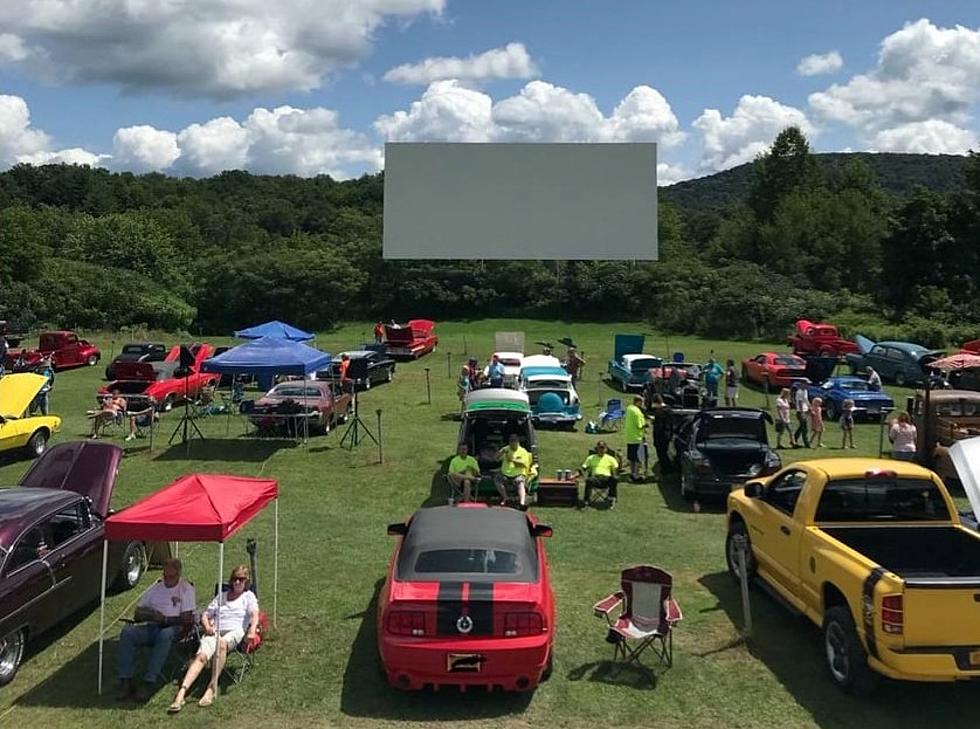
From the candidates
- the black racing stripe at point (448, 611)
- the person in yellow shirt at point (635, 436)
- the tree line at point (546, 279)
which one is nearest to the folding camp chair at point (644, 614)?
the black racing stripe at point (448, 611)

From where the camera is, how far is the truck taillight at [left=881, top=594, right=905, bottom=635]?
6898 mm

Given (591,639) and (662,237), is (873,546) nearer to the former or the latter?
(591,639)

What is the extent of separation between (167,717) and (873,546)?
658cm

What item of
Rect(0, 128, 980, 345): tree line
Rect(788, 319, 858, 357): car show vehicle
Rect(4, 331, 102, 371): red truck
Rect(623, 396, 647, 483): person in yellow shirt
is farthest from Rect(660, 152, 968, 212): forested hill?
Rect(623, 396, 647, 483): person in yellow shirt

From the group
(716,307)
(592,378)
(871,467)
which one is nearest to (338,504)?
(871,467)

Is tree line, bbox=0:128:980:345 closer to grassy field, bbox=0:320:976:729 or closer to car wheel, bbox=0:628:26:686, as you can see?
grassy field, bbox=0:320:976:729

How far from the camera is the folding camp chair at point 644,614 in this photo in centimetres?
810

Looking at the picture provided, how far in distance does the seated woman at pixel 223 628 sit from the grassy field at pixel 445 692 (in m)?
0.18

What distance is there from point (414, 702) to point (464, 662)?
689 mm

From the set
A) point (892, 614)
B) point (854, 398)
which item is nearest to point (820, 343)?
point (854, 398)

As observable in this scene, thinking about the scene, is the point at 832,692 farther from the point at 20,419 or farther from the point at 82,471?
the point at 20,419

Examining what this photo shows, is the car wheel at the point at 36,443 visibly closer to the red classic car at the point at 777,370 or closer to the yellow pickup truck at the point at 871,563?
the yellow pickup truck at the point at 871,563

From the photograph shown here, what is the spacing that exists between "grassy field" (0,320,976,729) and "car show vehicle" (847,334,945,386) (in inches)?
664

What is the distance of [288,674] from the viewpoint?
8148mm
